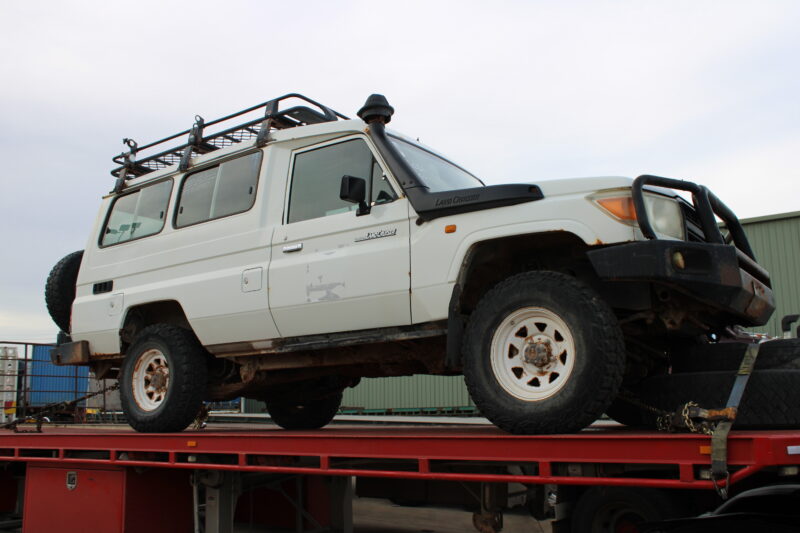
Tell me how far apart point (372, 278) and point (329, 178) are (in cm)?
95

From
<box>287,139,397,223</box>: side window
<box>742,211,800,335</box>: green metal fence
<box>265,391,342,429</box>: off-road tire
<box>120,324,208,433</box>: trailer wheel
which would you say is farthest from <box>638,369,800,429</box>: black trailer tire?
<box>742,211,800,335</box>: green metal fence

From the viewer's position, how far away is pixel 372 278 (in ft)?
15.1

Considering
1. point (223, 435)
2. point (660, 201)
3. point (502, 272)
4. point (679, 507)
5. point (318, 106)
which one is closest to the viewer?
point (679, 507)

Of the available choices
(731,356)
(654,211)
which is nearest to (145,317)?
(654,211)

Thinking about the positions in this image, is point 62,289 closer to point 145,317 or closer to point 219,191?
point 145,317

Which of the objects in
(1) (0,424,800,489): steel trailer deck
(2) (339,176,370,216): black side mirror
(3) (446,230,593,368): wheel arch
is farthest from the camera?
(2) (339,176,370,216): black side mirror

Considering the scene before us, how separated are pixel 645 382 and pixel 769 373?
70cm

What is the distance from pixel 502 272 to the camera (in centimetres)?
460

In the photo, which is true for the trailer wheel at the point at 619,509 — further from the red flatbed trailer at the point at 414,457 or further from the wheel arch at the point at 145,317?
the wheel arch at the point at 145,317

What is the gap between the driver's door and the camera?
4574 millimetres

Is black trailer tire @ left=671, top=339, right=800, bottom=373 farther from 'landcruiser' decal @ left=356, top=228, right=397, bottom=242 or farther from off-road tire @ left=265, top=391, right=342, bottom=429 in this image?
off-road tire @ left=265, top=391, right=342, bottom=429

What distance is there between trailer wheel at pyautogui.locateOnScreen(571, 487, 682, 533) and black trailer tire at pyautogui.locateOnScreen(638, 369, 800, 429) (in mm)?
486

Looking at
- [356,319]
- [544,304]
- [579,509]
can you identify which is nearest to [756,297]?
[544,304]

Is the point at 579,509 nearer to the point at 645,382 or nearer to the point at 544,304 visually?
the point at 645,382
